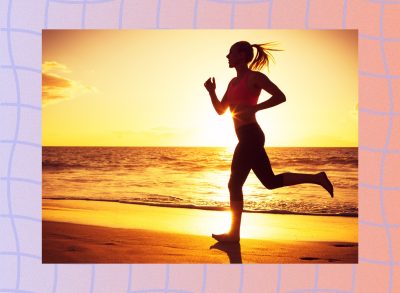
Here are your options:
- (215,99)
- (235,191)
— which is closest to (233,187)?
(235,191)

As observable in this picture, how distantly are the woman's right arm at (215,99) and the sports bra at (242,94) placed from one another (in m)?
0.03

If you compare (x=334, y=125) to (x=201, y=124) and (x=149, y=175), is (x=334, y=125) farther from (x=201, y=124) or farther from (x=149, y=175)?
(x=149, y=175)

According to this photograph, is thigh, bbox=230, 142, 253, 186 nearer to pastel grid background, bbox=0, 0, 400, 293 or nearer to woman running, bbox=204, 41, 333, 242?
woman running, bbox=204, 41, 333, 242

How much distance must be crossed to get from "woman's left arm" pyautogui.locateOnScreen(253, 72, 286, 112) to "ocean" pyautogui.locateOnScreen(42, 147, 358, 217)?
8.5 inches

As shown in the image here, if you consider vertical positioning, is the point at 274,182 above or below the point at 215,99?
below

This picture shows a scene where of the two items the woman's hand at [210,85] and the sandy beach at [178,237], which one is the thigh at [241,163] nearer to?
the sandy beach at [178,237]

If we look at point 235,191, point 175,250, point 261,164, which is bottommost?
point 175,250

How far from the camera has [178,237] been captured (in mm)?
3266

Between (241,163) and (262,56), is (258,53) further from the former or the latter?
(241,163)

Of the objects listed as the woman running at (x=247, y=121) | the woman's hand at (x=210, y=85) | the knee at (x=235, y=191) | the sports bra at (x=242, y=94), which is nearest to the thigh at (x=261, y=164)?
the woman running at (x=247, y=121)

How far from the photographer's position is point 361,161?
324 cm

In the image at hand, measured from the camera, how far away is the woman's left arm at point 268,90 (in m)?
3.24

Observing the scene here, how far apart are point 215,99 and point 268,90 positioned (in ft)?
0.84

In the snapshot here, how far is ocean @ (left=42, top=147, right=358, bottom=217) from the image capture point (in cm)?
322
